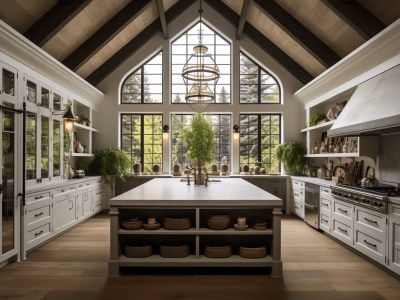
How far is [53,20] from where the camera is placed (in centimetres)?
539

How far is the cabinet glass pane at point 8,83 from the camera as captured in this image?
409 centimetres

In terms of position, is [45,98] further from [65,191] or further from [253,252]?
[253,252]

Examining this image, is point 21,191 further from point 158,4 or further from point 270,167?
point 270,167

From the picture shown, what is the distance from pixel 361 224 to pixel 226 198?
2078 mm

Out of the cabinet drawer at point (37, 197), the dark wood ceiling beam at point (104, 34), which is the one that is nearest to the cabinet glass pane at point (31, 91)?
the cabinet drawer at point (37, 197)

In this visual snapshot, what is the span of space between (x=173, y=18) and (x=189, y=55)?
1.02 m

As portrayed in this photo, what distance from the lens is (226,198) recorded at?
3643 mm

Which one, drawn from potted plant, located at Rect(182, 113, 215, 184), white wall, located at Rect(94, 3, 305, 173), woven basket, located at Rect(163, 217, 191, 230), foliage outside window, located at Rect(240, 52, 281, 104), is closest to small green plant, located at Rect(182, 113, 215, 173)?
potted plant, located at Rect(182, 113, 215, 184)

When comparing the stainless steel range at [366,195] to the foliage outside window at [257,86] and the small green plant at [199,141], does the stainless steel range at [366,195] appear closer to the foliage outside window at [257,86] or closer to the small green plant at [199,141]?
the small green plant at [199,141]

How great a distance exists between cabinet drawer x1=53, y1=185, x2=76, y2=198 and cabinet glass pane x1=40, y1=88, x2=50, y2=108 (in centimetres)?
141

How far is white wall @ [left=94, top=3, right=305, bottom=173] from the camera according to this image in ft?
28.2

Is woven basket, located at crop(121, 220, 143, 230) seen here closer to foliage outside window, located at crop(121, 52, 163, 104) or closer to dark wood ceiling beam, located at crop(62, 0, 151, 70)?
dark wood ceiling beam, located at crop(62, 0, 151, 70)

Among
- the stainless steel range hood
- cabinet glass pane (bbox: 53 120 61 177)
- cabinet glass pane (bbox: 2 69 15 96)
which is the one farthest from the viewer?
cabinet glass pane (bbox: 53 120 61 177)

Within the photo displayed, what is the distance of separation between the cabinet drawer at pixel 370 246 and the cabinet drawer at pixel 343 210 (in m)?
0.29
